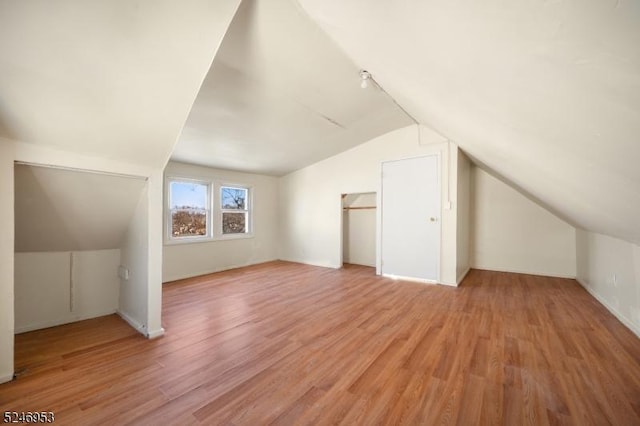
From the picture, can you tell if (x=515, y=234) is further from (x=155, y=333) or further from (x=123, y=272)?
(x=123, y=272)

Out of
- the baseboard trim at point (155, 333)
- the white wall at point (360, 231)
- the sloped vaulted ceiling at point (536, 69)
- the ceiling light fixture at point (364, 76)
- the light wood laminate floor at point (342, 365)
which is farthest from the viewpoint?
the white wall at point (360, 231)

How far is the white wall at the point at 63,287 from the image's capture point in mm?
2447

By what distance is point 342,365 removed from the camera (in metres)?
1.88

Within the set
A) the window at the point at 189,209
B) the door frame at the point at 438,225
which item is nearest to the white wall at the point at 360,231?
the door frame at the point at 438,225

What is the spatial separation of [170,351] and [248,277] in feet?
8.26

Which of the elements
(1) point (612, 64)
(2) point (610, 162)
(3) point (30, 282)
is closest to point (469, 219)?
(2) point (610, 162)

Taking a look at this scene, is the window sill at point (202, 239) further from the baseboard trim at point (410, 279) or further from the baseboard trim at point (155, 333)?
the baseboard trim at point (410, 279)

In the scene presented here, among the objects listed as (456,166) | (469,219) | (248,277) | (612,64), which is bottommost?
(248,277)

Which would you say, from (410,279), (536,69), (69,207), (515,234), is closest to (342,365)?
(536,69)

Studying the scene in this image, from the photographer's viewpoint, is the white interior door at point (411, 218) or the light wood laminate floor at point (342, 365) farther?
the white interior door at point (411, 218)

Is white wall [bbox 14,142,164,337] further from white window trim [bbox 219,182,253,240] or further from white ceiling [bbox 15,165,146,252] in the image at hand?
white window trim [bbox 219,182,253,240]

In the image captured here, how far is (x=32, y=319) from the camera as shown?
2490 mm

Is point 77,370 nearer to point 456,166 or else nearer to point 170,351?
point 170,351

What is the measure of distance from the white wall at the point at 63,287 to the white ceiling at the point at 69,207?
0.14 metres
